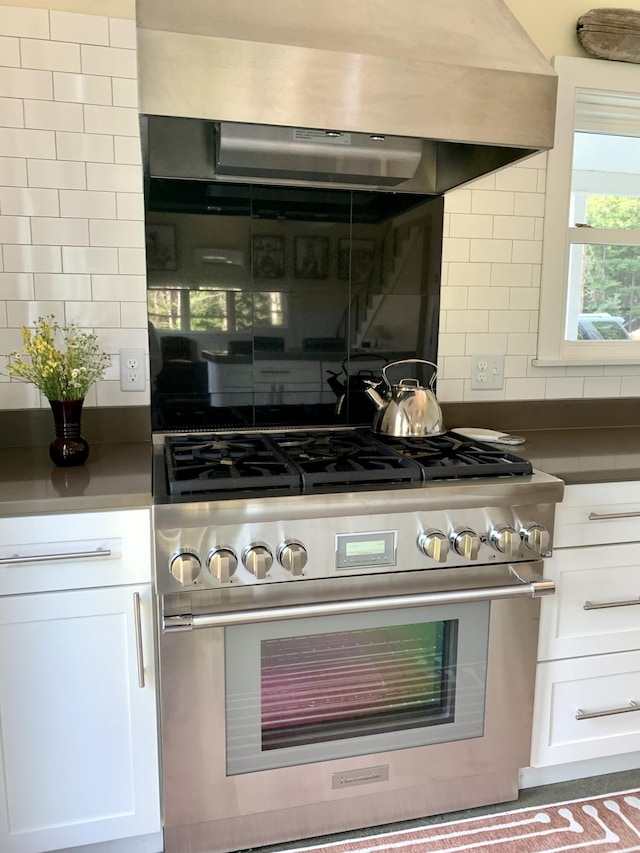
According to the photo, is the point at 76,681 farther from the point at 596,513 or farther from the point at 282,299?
the point at 596,513

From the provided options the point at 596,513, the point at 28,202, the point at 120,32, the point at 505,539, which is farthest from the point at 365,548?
the point at 120,32

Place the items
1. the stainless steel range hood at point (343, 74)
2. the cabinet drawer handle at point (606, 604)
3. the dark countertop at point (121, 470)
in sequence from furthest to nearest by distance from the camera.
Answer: the cabinet drawer handle at point (606, 604) < the dark countertop at point (121, 470) < the stainless steel range hood at point (343, 74)

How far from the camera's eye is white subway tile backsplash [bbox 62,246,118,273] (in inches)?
72.7

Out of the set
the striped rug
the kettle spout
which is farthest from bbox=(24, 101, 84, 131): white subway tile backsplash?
the striped rug

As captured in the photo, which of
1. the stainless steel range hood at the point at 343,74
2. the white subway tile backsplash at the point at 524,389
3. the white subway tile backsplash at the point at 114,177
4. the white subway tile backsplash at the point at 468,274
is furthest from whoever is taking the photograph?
the white subway tile backsplash at the point at 524,389

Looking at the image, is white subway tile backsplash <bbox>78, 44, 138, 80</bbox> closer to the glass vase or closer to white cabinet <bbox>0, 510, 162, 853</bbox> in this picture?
the glass vase

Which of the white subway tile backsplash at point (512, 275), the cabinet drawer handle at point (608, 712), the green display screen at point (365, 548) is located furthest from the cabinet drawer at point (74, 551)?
the white subway tile backsplash at point (512, 275)

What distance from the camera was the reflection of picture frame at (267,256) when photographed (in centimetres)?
198

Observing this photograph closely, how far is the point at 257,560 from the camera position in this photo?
1362mm

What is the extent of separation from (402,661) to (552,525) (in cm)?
51

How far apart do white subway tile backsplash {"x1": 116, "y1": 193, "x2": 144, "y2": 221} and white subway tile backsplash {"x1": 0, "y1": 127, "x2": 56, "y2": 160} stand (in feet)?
0.69

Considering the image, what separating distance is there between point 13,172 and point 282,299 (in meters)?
0.84

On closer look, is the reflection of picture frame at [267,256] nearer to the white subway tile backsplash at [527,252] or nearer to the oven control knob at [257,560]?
the white subway tile backsplash at [527,252]

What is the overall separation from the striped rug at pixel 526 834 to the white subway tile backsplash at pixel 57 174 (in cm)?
190
